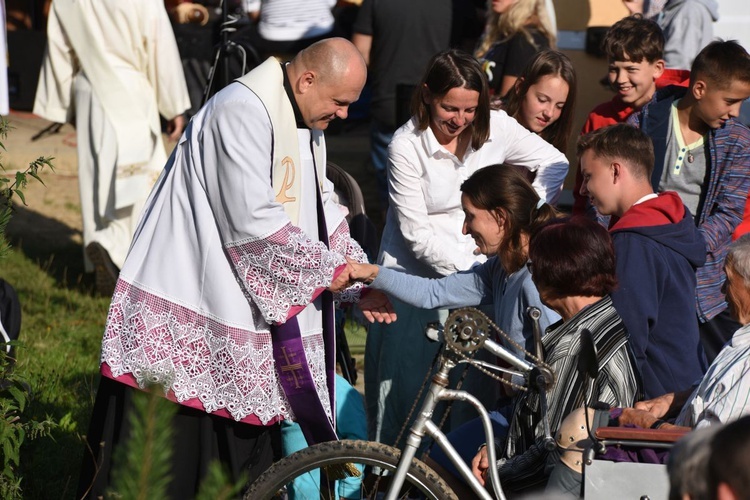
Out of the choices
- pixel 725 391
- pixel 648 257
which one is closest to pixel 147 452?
pixel 725 391

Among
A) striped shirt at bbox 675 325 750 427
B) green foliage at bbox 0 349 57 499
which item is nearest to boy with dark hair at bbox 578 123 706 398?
striped shirt at bbox 675 325 750 427

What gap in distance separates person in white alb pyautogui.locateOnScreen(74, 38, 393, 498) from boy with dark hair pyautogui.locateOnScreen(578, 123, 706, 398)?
95 cm

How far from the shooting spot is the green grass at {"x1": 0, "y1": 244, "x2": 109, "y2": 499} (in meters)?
4.57

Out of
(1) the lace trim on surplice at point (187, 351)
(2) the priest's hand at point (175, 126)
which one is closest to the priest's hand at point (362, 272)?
(1) the lace trim on surplice at point (187, 351)

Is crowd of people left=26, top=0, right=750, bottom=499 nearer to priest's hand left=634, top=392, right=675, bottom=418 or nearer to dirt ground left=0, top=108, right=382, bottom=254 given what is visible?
priest's hand left=634, top=392, right=675, bottom=418

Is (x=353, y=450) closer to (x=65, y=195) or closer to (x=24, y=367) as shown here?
(x=24, y=367)

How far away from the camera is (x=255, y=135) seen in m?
3.46

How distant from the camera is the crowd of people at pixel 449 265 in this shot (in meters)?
3.30

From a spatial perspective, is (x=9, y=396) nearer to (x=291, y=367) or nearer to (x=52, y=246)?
(x=291, y=367)

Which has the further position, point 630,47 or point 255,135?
point 630,47

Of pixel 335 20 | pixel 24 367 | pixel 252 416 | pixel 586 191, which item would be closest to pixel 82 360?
pixel 24 367

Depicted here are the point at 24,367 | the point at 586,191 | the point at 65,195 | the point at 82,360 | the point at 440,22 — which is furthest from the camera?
the point at 65,195

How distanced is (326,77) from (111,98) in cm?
394

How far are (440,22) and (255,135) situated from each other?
4.20 metres
